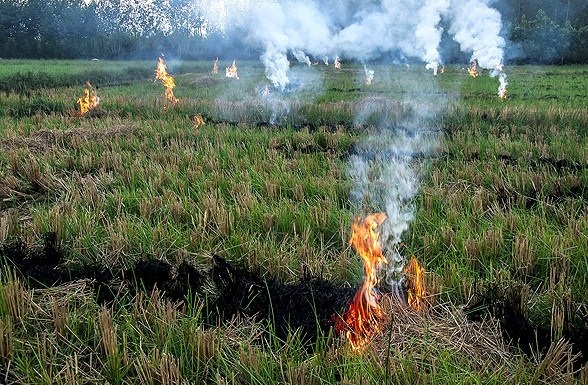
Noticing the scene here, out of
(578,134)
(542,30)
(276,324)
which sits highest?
(542,30)

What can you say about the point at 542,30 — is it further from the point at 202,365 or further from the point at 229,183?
the point at 202,365

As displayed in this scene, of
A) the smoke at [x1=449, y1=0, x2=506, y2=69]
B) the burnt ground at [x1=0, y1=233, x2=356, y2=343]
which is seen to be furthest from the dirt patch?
the smoke at [x1=449, y1=0, x2=506, y2=69]

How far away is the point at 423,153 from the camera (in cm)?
659

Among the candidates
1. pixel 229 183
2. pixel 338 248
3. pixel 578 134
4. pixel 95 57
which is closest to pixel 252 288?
pixel 338 248

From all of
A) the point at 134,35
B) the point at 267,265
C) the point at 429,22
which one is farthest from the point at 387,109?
the point at 134,35

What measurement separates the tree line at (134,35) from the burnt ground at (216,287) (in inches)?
1013

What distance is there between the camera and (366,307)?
96.4 inches

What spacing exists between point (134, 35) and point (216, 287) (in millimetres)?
47416

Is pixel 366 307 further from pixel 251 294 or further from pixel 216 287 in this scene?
pixel 216 287

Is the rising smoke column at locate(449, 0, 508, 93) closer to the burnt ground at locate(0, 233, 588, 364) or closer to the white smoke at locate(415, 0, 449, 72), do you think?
the white smoke at locate(415, 0, 449, 72)

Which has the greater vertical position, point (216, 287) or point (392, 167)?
point (392, 167)

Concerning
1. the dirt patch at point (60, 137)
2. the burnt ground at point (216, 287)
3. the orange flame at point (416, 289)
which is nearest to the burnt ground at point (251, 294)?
the burnt ground at point (216, 287)

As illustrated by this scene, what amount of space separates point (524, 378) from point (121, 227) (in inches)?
106

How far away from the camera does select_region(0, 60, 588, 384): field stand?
6.86 feet
